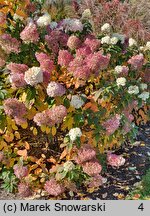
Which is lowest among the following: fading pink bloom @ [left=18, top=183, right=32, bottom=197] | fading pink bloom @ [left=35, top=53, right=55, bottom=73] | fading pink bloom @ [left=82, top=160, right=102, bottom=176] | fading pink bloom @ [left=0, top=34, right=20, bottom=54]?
fading pink bloom @ [left=18, top=183, right=32, bottom=197]

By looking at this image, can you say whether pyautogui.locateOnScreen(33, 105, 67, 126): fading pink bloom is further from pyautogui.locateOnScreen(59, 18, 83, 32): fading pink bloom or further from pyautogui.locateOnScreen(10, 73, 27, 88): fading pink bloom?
pyautogui.locateOnScreen(59, 18, 83, 32): fading pink bloom

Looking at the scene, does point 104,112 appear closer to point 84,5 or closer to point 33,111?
point 33,111

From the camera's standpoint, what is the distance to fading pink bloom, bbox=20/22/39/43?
296cm

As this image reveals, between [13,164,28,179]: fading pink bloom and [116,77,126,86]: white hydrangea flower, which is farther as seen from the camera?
[13,164,28,179]: fading pink bloom

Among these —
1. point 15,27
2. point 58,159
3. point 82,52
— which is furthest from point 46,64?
point 58,159

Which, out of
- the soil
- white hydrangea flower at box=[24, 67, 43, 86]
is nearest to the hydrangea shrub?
white hydrangea flower at box=[24, 67, 43, 86]

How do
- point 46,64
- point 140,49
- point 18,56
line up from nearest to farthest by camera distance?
point 46,64, point 18,56, point 140,49

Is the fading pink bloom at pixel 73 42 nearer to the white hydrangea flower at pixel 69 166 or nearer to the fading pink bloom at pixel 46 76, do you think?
the fading pink bloom at pixel 46 76

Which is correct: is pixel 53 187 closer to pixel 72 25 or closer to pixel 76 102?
pixel 76 102

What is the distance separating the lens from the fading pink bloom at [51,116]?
111 inches

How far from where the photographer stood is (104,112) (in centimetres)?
312

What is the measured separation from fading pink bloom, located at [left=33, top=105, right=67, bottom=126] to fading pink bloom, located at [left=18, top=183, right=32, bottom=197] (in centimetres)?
52

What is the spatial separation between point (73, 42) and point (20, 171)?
3.13 ft

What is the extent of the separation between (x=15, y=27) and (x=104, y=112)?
2.86ft
